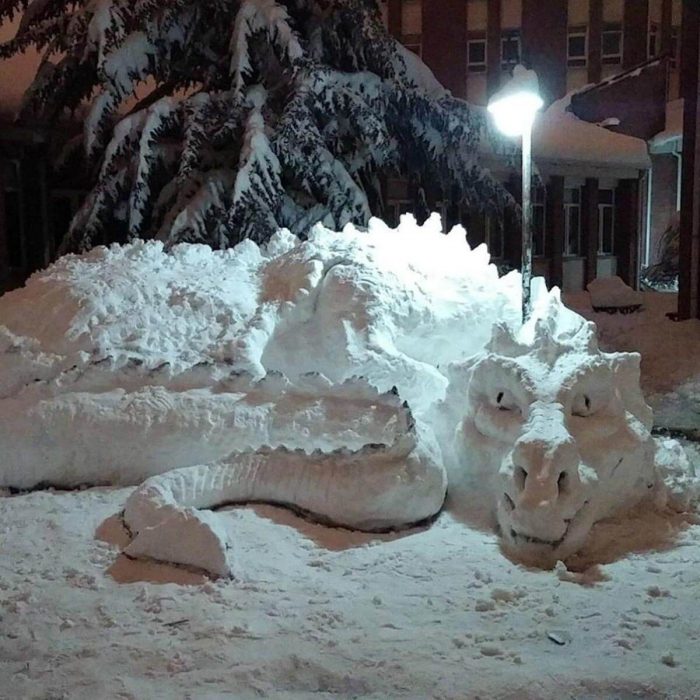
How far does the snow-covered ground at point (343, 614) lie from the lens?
8.24 feet

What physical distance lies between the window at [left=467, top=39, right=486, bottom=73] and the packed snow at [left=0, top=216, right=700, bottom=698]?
1594 cm

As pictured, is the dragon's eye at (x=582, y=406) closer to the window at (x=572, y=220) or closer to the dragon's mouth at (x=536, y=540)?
the dragon's mouth at (x=536, y=540)

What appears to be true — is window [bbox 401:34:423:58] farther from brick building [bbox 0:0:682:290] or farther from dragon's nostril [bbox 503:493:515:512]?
dragon's nostril [bbox 503:493:515:512]

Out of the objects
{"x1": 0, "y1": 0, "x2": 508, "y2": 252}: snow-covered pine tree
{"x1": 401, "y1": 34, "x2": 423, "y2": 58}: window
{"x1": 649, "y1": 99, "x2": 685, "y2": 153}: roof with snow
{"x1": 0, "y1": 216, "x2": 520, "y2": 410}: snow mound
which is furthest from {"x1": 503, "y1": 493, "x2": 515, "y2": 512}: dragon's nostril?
{"x1": 401, "y1": 34, "x2": 423, "y2": 58}: window

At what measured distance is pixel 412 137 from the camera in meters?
9.65

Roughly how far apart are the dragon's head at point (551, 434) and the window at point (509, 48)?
17.1m

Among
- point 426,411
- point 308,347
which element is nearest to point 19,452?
point 308,347

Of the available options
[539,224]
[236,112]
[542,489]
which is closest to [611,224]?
[539,224]

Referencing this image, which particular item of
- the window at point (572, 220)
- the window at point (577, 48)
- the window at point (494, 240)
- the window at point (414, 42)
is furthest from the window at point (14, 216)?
the window at point (577, 48)

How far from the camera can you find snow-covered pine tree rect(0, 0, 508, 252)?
8.36m

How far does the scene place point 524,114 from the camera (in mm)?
4797

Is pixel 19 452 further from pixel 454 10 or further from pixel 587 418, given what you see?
pixel 454 10

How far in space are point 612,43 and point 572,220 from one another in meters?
5.68

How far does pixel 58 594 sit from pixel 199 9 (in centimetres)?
740
